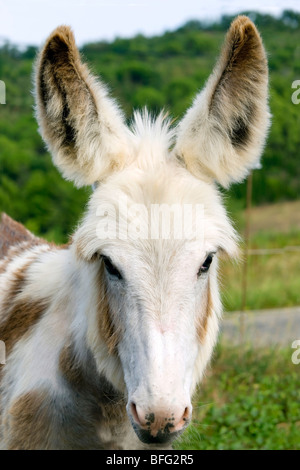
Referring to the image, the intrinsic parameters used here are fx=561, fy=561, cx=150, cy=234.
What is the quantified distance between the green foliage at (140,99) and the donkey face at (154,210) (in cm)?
388

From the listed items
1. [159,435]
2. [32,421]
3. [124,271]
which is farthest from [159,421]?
[32,421]

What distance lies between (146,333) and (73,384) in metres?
0.74

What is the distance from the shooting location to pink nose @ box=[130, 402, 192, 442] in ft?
6.85

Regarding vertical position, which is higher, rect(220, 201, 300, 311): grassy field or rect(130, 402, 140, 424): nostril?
rect(130, 402, 140, 424): nostril

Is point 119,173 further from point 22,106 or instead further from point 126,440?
point 22,106

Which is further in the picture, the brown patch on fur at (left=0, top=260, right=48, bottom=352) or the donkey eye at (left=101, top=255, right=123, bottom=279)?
the brown patch on fur at (left=0, top=260, right=48, bottom=352)

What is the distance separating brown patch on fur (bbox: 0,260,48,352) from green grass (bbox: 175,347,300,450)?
A: 167 cm

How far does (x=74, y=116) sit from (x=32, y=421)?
149 centimetres

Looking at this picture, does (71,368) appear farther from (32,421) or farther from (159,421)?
(159,421)

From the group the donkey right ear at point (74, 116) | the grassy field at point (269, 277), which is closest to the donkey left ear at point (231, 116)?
the donkey right ear at point (74, 116)

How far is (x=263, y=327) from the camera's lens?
745cm

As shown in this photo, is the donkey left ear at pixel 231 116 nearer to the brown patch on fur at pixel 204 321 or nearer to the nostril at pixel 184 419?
the brown patch on fur at pixel 204 321

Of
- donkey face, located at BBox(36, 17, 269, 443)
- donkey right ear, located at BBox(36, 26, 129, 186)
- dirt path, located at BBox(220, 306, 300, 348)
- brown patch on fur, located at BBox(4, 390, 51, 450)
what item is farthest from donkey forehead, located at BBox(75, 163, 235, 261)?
dirt path, located at BBox(220, 306, 300, 348)

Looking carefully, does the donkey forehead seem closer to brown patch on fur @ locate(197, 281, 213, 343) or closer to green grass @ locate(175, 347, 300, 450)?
brown patch on fur @ locate(197, 281, 213, 343)
